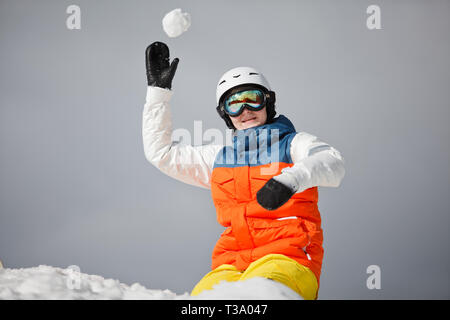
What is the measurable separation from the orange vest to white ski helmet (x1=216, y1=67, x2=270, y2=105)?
0.31 m

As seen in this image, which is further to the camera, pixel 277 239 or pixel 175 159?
pixel 175 159

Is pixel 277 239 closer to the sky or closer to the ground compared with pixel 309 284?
closer to the sky

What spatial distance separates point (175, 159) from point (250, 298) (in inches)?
49.5

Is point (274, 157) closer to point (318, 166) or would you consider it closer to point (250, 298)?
point (318, 166)

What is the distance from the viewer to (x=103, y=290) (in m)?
1.84

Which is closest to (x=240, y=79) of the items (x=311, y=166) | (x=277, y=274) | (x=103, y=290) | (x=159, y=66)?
(x=159, y=66)

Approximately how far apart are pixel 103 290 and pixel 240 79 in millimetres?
1387

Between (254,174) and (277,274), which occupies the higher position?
(254,174)

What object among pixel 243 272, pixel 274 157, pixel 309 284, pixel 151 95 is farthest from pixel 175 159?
pixel 309 284

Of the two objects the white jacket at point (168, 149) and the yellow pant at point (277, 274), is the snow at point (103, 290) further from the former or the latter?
the white jacket at point (168, 149)

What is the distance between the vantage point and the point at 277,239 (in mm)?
2104

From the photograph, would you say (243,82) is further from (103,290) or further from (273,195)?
(103,290)

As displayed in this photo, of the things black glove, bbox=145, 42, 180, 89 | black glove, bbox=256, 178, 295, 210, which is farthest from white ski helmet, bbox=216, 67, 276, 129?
black glove, bbox=256, 178, 295, 210
